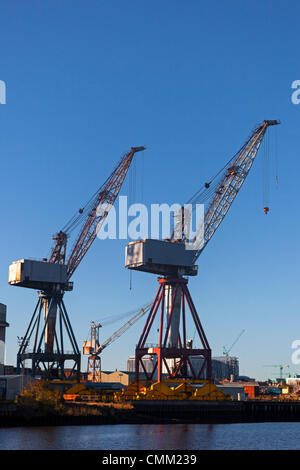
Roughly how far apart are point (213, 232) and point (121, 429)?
5580cm

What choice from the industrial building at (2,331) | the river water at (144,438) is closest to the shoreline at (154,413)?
the river water at (144,438)

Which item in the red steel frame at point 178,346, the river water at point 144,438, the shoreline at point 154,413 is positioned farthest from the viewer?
the red steel frame at point 178,346

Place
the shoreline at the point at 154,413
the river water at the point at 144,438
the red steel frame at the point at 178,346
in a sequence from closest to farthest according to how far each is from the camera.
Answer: the river water at the point at 144,438 < the shoreline at the point at 154,413 < the red steel frame at the point at 178,346

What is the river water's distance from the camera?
2813 inches

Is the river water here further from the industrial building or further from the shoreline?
the industrial building

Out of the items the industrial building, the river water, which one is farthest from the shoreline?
the industrial building

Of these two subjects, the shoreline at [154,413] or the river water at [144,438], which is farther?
the shoreline at [154,413]

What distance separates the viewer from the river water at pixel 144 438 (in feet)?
234

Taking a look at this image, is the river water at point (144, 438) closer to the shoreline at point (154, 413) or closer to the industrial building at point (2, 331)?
the shoreline at point (154, 413)

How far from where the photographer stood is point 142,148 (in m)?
151

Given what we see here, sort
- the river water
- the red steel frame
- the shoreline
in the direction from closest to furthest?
the river water
the shoreline
the red steel frame
